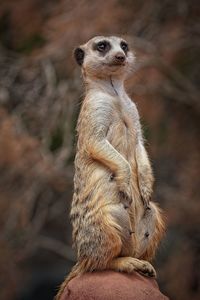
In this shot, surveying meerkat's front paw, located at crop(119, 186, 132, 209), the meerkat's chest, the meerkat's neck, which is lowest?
meerkat's front paw, located at crop(119, 186, 132, 209)

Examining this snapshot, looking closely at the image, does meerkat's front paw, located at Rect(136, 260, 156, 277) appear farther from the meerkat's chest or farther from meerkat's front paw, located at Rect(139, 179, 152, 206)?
the meerkat's chest

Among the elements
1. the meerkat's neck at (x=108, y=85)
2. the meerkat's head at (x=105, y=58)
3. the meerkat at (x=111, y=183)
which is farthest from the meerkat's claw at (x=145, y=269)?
the meerkat's head at (x=105, y=58)

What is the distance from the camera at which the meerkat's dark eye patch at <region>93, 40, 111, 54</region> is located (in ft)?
19.7

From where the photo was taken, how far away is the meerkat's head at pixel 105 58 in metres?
5.85

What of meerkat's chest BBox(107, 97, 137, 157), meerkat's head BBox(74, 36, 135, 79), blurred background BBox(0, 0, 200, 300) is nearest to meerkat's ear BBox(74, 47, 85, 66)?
meerkat's head BBox(74, 36, 135, 79)

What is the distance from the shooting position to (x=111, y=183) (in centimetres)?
564

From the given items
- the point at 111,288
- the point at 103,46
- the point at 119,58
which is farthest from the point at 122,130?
the point at 111,288

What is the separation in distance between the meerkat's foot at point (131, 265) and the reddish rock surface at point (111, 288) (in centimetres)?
3

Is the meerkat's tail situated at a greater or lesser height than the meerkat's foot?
lesser

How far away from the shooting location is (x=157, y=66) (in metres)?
10.8

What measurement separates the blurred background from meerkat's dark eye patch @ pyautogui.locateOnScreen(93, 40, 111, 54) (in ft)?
12.9

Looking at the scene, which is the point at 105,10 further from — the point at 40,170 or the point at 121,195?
the point at 121,195

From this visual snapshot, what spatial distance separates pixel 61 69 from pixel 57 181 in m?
1.39

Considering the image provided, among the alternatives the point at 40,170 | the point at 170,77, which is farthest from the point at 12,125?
the point at 170,77
